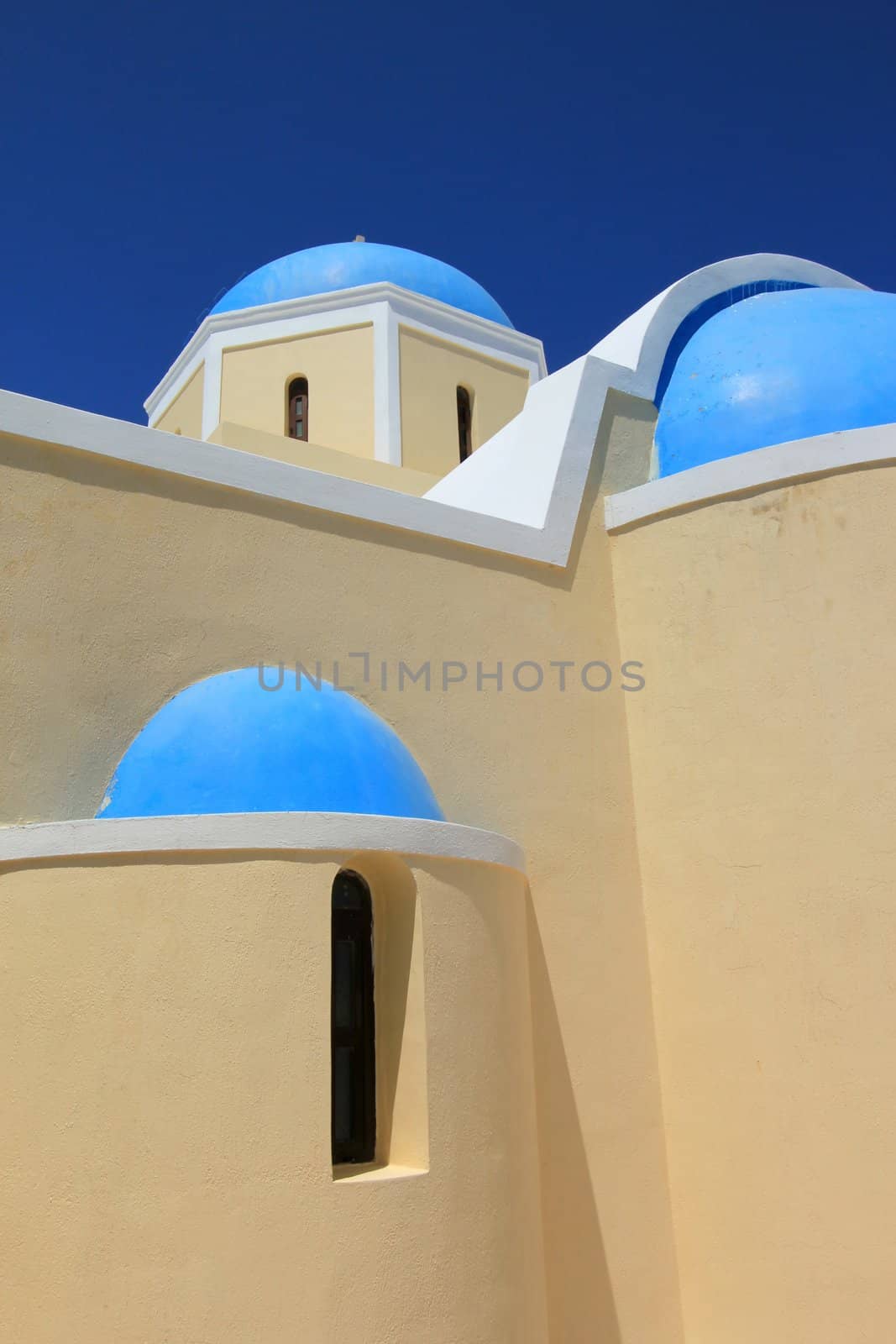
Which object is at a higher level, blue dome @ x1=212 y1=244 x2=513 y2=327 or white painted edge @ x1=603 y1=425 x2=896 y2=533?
blue dome @ x1=212 y1=244 x2=513 y2=327

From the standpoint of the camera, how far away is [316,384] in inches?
420

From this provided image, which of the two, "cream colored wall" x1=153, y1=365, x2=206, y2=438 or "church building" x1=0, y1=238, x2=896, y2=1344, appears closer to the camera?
"church building" x1=0, y1=238, x2=896, y2=1344

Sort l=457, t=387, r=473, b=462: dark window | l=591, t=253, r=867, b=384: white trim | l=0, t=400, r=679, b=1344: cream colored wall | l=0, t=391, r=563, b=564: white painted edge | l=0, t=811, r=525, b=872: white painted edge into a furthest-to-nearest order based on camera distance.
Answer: l=457, t=387, r=473, b=462: dark window → l=591, t=253, r=867, b=384: white trim → l=0, t=391, r=563, b=564: white painted edge → l=0, t=400, r=679, b=1344: cream colored wall → l=0, t=811, r=525, b=872: white painted edge

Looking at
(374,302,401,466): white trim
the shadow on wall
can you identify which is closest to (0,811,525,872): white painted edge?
the shadow on wall

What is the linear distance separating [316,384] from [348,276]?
48.2 inches

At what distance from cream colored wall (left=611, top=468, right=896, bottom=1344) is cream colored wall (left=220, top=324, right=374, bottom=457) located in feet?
14.6

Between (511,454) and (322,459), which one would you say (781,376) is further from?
(322,459)

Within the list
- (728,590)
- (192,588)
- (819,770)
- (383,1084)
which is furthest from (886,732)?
(192,588)

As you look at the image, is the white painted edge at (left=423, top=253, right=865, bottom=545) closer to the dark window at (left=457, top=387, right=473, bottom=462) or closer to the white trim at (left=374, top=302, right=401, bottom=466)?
the white trim at (left=374, top=302, right=401, bottom=466)

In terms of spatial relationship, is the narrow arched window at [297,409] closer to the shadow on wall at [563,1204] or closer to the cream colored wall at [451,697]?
the cream colored wall at [451,697]

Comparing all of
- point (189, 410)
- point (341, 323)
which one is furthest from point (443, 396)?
point (189, 410)

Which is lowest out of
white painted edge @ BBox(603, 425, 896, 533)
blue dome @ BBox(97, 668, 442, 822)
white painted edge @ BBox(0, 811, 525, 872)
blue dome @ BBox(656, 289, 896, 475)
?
white painted edge @ BBox(0, 811, 525, 872)

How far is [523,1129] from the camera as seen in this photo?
16.9 ft

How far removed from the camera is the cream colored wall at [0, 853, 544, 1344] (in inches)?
155
